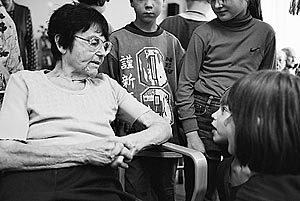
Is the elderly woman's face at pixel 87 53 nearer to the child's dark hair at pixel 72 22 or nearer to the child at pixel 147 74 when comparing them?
the child's dark hair at pixel 72 22

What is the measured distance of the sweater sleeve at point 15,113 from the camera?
1.53 m

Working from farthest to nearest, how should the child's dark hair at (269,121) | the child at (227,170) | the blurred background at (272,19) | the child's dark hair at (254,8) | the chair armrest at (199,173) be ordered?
the blurred background at (272,19) → the child's dark hair at (254,8) → the chair armrest at (199,173) → the child at (227,170) → the child's dark hair at (269,121)

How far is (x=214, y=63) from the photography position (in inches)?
74.7

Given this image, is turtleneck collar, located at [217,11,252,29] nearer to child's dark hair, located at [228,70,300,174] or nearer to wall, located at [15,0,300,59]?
child's dark hair, located at [228,70,300,174]

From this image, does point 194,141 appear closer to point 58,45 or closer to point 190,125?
point 190,125

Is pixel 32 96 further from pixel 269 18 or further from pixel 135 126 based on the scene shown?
pixel 269 18

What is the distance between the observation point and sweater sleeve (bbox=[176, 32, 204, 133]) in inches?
75.4

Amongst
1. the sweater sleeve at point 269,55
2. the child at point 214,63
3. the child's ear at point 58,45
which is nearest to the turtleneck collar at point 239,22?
the child at point 214,63

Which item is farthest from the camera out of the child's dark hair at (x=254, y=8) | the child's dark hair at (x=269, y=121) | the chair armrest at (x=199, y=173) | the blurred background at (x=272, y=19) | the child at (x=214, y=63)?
the blurred background at (x=272, y=19)

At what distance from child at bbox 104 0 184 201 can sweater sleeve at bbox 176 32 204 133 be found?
0.08 m

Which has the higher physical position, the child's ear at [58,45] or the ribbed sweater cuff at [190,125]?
the child's ear at [58,45]

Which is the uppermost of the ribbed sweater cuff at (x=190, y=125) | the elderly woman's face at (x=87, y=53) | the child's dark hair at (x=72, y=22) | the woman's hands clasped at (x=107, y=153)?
the child's dark hair at (x=72, y=22)

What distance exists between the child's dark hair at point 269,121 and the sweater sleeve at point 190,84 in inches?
30.7

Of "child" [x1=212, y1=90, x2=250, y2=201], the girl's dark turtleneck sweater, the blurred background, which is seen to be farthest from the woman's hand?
the blurred background
